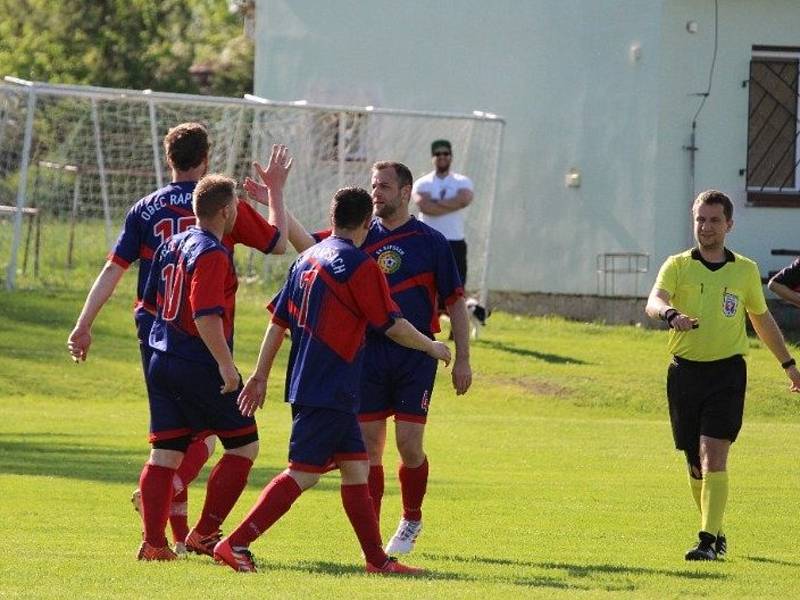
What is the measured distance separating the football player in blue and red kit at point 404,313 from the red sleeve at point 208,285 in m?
1.24

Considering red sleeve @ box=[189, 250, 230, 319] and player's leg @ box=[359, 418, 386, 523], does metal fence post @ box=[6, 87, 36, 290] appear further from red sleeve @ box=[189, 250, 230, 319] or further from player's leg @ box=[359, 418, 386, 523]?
red sleeve @ box=[189, 250, 230, 319]

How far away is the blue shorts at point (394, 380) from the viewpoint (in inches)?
394

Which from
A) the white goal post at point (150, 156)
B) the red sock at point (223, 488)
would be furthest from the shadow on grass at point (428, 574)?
the white goal post at point (150, 156)

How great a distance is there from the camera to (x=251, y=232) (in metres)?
9.46

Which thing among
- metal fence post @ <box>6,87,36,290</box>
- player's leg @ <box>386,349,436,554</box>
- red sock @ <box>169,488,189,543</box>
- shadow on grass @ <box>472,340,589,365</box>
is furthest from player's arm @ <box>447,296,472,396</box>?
Answer: metal fence post @ <box>6,87,36,290</box>

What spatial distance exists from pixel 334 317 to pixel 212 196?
33.6 inches

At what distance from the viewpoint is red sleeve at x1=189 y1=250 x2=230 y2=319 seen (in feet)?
28.5

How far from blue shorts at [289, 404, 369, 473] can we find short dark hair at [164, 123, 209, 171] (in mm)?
1556

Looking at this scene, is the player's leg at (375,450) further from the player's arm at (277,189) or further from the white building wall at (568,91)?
the white building wall at (568,91)

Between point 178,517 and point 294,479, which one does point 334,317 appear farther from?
point 178,517

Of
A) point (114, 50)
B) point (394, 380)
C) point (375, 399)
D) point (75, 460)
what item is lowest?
point (75, 460)

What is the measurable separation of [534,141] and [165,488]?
57.6 ft

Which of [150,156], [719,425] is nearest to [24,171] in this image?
[150,156]

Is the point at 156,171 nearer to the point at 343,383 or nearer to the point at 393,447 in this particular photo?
the point at 393,447
